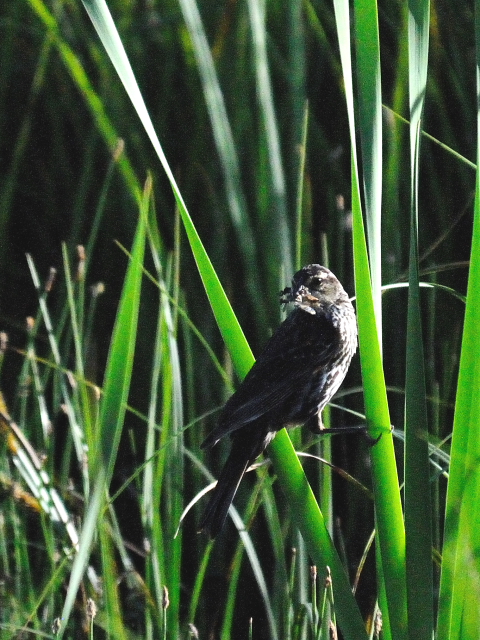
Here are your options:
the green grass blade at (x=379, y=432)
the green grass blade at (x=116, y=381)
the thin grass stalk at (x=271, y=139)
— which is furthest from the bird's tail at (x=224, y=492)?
the thin grass stalk at (x=271, y=139)

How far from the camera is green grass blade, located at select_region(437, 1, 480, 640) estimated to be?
1285 mm

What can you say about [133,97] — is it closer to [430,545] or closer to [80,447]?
[430,545]

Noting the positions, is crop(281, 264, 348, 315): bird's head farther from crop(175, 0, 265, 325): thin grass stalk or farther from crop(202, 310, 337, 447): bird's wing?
crop(175, 0, 265, 325): thin grass stalk

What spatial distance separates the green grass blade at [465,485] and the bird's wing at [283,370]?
46cm

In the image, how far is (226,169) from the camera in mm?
2334

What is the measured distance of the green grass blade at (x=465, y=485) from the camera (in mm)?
1285

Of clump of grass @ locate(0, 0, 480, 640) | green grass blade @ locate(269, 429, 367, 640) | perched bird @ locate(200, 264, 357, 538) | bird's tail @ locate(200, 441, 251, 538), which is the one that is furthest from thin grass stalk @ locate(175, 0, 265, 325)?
green grass blade @ locate(269, 429, 367, 640)

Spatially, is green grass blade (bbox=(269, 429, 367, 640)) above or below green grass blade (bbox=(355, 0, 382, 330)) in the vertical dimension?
below

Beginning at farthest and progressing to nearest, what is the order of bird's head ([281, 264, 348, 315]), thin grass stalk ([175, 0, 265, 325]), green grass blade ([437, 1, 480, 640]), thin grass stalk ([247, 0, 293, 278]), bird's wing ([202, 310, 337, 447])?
thin grass stalk ([175, 0, 265, 325])
thin grass stalk ([247, 0, 293, 278])
bird's head ([281, 264, 348, 315])
bird's wing ([202, 310, 337, 447])
green grass blade ([437, 1, 480, 640])

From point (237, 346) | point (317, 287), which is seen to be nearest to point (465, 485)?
point (237, 346)

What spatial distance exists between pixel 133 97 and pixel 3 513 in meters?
1.38

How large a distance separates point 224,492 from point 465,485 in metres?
0.57

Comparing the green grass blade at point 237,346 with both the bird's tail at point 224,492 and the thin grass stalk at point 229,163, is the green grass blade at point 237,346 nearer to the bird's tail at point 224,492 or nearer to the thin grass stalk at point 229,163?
the bird's tail at point 224,492

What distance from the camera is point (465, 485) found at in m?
1.29
